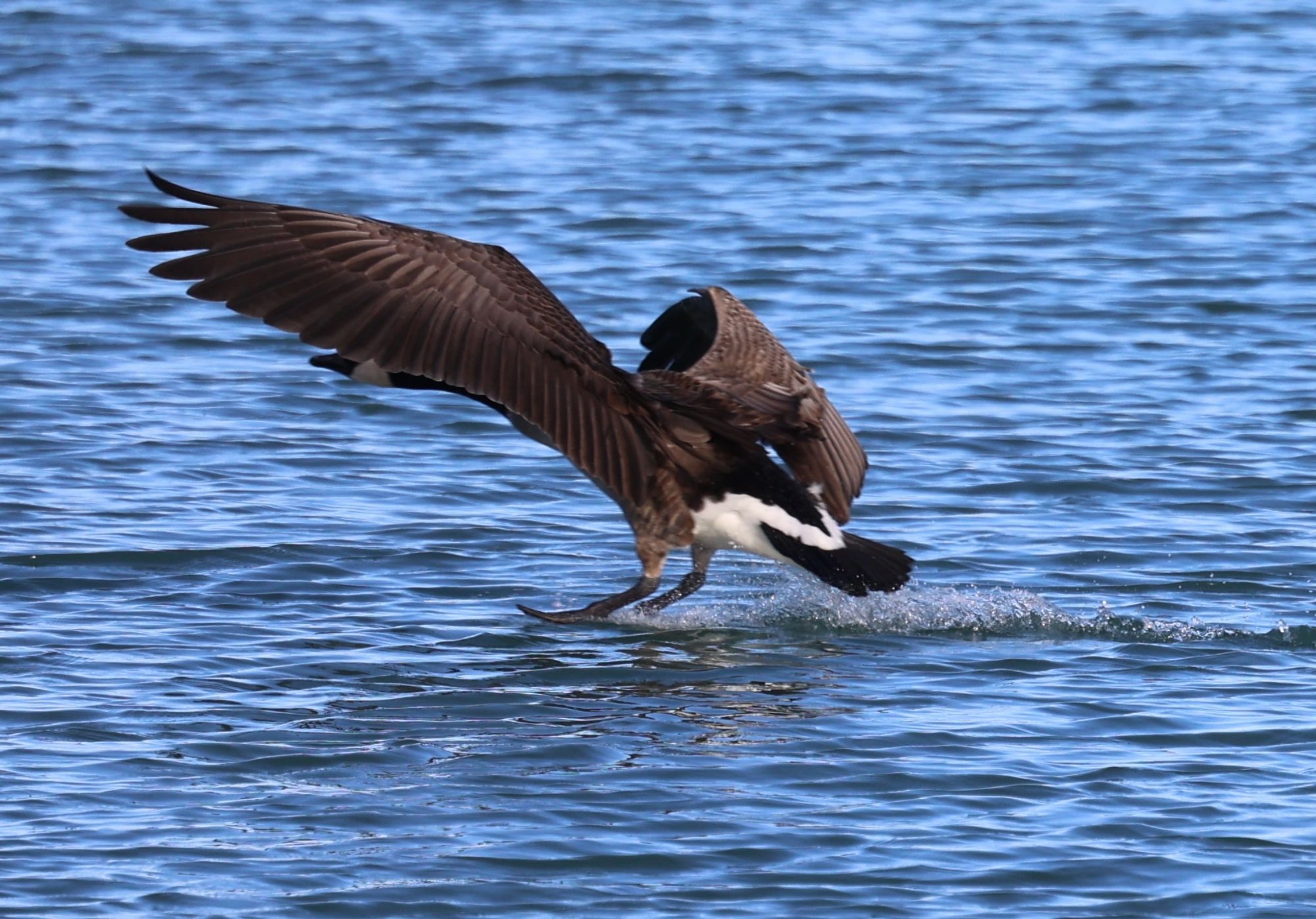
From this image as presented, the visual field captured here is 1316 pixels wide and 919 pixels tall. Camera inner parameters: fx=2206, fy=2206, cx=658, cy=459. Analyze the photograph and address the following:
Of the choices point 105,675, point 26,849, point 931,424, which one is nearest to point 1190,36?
point 931,424

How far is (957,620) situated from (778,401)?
3.31ft

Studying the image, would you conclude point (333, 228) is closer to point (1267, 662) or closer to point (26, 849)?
point (26, 849)

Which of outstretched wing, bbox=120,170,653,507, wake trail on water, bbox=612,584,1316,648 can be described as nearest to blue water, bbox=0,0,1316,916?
wake trail on water, bbox=612,584,1316,648

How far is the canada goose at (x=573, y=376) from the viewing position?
670cm

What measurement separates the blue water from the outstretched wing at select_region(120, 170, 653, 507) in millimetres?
922

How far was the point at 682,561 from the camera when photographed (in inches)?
374

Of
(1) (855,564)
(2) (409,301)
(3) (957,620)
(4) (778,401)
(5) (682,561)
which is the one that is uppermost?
(2) (409,301)

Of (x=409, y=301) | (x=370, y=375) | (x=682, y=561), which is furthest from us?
(x=682, y=561)

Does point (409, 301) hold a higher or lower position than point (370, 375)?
higher

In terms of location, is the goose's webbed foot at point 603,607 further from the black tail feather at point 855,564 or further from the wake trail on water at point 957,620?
the black tail feather at point 855,564

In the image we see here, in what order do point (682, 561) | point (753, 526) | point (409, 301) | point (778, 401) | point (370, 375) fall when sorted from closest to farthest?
point (409, 301) < point (753, 526) < point (778, 401) < point (370, 375) < point (682, 561)

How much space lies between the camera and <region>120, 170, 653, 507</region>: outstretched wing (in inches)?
261

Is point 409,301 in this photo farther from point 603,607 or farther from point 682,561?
point 682,561

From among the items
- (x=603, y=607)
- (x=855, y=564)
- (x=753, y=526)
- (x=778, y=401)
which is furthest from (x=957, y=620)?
(x=603, y=607)
